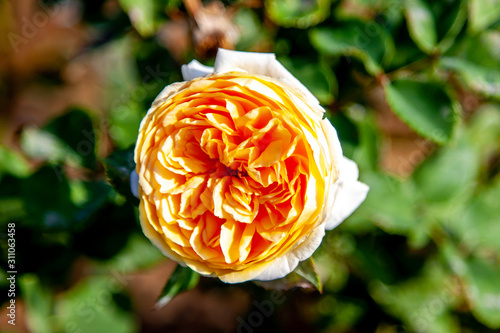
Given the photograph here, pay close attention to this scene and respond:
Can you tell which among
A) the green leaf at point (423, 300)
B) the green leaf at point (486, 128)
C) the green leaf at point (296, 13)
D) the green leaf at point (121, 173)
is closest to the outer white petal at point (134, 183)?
the green leaf at point (121, 173)

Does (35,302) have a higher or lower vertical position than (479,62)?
lower

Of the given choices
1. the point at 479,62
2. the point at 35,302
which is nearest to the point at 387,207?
the point at 479,62

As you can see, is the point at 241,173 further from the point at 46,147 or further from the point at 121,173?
the point at 46,147

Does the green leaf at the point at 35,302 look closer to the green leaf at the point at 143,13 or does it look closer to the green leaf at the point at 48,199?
the green leaf at the point at 48,199

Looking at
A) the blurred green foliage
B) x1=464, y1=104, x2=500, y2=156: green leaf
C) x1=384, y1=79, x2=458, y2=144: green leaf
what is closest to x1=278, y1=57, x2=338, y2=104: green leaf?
the blurred green foliage

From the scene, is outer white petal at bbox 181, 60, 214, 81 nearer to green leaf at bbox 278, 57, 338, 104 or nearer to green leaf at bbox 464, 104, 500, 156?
green leaf at bbox 278, 57, 338, 104

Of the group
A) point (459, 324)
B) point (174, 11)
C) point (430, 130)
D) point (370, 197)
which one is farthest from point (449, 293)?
point (174, 11)
